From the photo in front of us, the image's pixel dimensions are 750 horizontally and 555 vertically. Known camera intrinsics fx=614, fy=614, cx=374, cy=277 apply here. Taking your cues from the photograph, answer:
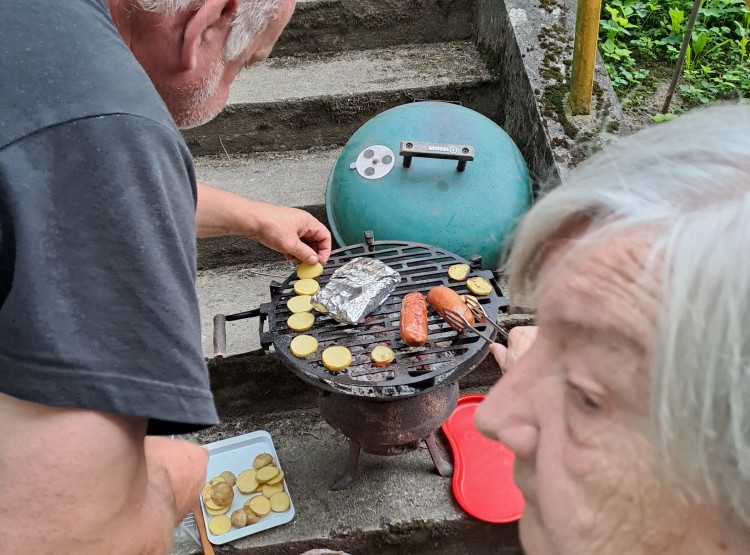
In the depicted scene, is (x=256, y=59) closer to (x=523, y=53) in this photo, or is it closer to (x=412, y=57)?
(x=523, y=53)

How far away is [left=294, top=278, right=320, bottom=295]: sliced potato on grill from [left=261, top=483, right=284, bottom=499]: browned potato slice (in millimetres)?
927

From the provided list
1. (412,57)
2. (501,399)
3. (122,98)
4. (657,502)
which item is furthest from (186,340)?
(412,57)

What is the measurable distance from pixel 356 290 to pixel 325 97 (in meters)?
1.77

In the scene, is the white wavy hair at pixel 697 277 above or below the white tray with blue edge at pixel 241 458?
above

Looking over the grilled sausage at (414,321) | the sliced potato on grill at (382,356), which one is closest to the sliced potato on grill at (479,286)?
the grilled sausage at (414,321)

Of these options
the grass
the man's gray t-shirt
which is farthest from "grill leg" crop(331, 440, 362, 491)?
the grass

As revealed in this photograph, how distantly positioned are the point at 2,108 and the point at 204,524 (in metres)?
2.01

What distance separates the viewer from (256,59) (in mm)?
1752

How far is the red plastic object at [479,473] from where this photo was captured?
8.64 ft

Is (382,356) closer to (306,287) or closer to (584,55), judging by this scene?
(306,287)

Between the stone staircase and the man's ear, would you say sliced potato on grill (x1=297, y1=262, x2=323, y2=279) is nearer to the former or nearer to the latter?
the stone staircase

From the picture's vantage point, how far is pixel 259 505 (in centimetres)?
261

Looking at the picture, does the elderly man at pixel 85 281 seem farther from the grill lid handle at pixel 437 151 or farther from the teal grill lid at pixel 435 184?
the teal grill lid at pixel 435 184

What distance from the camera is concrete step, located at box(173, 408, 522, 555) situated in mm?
2590
